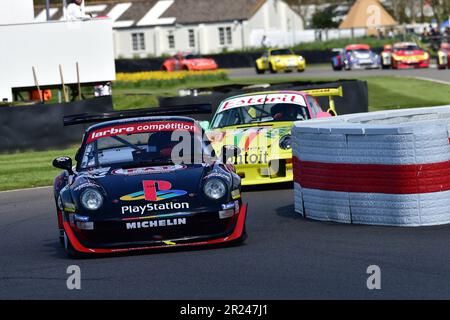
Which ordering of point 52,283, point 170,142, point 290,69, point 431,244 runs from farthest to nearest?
point 290,69
point 170,142
point 431,244
point 52,283

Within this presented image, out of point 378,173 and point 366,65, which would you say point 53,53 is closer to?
point 378,173

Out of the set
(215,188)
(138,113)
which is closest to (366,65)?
(138,113)

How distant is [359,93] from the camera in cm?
2636

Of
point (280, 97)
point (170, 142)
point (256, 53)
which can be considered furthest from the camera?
point (256, 53)

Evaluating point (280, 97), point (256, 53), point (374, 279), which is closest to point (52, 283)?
point (374, 279)

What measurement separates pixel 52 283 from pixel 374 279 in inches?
93.4

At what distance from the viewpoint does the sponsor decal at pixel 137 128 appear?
1067 cm

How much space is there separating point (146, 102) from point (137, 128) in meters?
23.4

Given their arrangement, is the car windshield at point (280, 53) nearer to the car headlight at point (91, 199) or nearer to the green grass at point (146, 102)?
the green grass at point (146, 102)

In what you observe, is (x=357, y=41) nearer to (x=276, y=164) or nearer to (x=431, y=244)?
(x=276, y=164)

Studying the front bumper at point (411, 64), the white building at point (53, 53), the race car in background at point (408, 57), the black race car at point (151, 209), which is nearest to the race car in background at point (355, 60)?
the race car in background at point (408, 57)

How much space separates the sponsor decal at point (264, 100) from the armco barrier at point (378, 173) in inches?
169

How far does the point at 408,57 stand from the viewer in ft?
165

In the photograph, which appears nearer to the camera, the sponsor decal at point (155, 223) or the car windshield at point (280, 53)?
the sponsor decal at point (155, 223)
